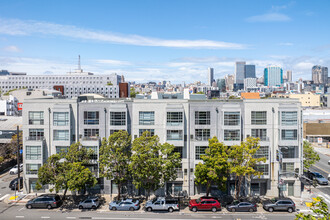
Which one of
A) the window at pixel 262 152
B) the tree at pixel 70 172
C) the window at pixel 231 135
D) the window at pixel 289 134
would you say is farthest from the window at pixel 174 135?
the window at pixel 289 134

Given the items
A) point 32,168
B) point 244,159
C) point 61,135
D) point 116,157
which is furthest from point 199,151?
point 32,168

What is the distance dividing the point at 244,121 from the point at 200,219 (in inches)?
690

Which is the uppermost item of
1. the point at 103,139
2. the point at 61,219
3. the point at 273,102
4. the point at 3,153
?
the point at 273,102

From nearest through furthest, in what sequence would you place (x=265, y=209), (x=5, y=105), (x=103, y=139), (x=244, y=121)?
(x=265, y=209)
(x=103, y=139)
(x=244, y=121)
(x=5, y=105)

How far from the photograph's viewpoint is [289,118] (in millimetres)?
46531

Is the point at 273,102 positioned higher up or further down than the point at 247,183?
higher up

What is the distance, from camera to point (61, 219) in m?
39.3

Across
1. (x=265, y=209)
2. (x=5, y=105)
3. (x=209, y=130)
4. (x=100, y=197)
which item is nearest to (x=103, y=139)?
(x=100, y=197)

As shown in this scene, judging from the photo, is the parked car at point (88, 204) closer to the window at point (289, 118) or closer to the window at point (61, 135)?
the window at point (61, 135)

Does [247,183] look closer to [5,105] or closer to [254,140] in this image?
[254,140]

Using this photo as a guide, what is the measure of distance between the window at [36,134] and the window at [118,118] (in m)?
12.2

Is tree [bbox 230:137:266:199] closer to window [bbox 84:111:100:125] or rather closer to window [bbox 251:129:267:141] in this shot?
window [bbox 251:129:267:141]

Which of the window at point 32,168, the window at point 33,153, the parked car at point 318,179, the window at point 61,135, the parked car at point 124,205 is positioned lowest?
the parked car at point 124,205

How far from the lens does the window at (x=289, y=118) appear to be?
152ft
